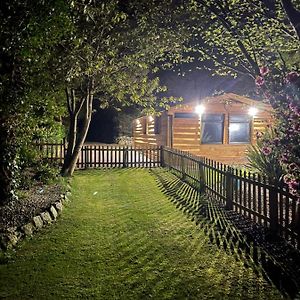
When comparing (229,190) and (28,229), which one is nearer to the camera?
(28,229)

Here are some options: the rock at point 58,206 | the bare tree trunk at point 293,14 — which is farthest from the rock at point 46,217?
the bare tree trunk at point 293,14

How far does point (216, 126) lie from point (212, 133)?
507 mm

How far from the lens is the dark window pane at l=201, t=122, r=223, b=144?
66.4 feet

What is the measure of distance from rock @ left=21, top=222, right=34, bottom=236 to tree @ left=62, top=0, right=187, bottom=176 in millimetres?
5986

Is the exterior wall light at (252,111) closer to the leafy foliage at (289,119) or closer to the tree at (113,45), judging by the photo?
the tree at (113,45)

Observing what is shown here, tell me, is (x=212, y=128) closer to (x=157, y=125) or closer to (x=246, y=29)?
(x=157, y=125)

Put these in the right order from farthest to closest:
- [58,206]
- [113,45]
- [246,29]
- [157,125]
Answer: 1. [157,125]
2. [113,45]
3. [246,29]
4. [58,206]

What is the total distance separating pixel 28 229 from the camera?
20.3ft

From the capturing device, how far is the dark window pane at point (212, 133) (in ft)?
66.4

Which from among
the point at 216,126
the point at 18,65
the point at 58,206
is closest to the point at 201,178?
the point at 58,206

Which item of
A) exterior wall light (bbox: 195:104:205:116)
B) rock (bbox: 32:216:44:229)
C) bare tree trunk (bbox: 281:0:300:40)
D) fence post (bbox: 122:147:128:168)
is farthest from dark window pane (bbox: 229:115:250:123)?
rock (bbox: 32:216:44:229)

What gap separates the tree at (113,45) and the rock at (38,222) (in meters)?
5.73

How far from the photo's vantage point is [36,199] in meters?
8.27

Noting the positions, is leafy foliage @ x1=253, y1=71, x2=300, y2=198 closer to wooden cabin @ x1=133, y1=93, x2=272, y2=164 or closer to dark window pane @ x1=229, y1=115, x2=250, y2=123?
wooden cabin @ x1=133, y1=93, x2=272, y2=164
